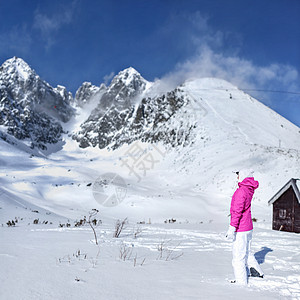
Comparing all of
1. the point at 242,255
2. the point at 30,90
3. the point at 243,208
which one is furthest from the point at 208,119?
the point at 30,90

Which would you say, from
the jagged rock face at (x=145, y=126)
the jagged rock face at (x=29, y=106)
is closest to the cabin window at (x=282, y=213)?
the jagged rock face at (x=145, y=126)

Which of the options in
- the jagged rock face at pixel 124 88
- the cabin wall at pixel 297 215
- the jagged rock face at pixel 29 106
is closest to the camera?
the cabin wall at pixel 297 215

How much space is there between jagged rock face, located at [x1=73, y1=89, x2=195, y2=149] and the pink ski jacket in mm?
38500

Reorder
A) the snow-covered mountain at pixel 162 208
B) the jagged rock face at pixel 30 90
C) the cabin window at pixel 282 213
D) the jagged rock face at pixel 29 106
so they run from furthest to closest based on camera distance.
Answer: the jagged rock face at pixel 30 90
the jagged rock face at pixel 29 106
the cabin window at pixel 282 213
the snow-covered mountain at pixel 162 208

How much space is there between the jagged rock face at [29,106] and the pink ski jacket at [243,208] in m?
91.6

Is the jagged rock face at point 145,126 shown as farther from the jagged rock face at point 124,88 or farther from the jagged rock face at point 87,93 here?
the jagged rock face at point 87,93

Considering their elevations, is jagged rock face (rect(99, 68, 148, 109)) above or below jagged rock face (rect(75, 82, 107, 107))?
below

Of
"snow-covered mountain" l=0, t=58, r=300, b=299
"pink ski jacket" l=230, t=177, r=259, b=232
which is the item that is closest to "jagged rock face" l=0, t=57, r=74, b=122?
"snow-covered mountain" l=0, t=58, r=300, b=299

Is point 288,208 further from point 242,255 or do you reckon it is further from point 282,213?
point 242,255

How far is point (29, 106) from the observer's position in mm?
110375

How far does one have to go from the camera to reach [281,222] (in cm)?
955

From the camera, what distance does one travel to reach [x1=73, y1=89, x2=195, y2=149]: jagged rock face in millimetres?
48156

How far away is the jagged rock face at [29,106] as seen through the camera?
88000 mm

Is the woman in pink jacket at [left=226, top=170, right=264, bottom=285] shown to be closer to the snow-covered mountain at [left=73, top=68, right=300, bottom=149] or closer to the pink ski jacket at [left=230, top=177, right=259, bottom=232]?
the pink ski jacket at [left=230, top=177, right=259, bottom=232]
